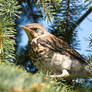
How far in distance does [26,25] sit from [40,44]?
0.97ft

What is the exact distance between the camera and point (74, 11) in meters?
1.76

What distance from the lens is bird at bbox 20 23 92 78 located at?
1.92 meters

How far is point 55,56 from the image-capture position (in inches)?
77.8

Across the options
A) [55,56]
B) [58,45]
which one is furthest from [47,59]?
[58,45]

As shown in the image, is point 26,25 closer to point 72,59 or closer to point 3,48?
point 72,59

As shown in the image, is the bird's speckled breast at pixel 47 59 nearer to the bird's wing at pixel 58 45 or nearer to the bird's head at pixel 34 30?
the bird's wing at pixel 58 45

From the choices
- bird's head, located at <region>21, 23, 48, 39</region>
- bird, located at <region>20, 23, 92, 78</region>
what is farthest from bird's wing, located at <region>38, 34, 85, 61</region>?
bird's head, located at <region>21, 23, 48, 39</region>

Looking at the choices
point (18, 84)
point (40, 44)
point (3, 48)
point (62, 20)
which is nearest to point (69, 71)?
point (40, 44)

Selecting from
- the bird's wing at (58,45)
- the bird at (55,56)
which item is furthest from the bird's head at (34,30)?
the bird's wing at (58,45)

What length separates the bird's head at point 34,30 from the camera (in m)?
2.14

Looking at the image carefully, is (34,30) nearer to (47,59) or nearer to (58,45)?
(58,45)

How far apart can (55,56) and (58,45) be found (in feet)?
0.66

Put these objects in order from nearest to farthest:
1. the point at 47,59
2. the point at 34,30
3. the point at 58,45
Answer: the point at 47,59
the point at 58,45
the point at 34,30

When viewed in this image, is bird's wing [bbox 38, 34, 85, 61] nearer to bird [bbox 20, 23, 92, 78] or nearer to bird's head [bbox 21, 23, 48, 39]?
bird [bbox 20, 23, 92, 78]
